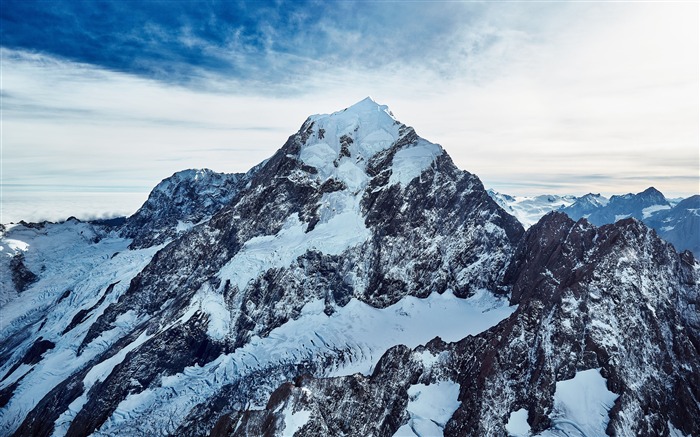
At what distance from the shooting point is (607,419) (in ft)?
201

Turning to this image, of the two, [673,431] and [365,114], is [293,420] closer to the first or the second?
[673,431]

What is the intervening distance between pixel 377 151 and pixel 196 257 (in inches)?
3161

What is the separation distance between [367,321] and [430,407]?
136ft

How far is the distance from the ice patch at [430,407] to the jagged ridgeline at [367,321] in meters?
0.27

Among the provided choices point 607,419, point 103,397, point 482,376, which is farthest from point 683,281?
point 103,397

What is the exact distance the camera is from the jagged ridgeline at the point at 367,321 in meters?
68.2

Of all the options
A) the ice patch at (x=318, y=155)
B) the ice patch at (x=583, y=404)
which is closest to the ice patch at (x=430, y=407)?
the ice patch at (x=583, y=404)

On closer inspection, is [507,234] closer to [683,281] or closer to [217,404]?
[683,281]

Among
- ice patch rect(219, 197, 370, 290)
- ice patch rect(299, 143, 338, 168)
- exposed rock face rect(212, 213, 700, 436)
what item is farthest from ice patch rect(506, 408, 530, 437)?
ice patch rect(299, 143, 338, 168)

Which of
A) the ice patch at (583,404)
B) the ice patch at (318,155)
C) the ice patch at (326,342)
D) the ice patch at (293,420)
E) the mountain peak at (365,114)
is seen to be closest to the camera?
the ice patch at (583,404)

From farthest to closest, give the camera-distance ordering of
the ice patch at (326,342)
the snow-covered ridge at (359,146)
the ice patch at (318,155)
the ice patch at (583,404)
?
1. the ice patch at (318,155)
2. the snow-covered ridge at (359,146)
3. the ice patch at (326,342)
4. the ice patch at (583,404)

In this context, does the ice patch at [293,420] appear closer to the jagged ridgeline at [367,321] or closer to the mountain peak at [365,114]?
the jagged ridgeline at [367,321]

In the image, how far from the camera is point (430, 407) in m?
75.5

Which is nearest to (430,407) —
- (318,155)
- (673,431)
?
(673,431)
